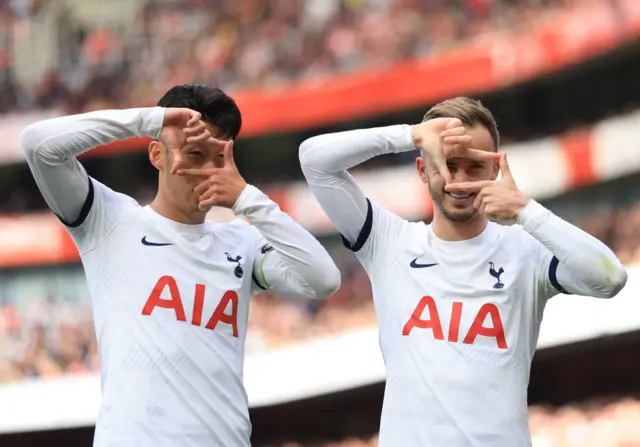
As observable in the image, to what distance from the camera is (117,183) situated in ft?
62.9

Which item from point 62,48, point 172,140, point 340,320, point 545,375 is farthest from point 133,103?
point 172,140

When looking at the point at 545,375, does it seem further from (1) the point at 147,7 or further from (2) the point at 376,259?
(1) the point at 147,7

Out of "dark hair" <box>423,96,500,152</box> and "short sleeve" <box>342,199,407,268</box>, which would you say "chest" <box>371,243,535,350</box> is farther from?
"dark hair" <box>423,96,500,152</box>

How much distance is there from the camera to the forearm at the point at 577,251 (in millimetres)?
3547

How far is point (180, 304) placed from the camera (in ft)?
12.4

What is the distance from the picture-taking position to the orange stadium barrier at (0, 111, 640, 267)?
1410 cm

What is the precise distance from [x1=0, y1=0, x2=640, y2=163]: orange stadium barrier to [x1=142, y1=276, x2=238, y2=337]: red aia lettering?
33.9 ft

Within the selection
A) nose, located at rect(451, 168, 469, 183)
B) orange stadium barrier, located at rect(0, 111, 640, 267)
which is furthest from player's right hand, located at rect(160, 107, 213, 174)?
orange stadium barrier, located at rect(0, 111, 640, 267)

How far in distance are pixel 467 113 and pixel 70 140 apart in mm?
1373

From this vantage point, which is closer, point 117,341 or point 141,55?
point 117,341

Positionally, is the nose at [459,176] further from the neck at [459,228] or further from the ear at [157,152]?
the ear at [157,152]

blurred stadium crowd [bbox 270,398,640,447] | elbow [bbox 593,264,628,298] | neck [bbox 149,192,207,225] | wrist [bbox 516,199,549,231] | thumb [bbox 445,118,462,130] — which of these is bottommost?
blurred stadium crowd [bbox 270,398,640,447]

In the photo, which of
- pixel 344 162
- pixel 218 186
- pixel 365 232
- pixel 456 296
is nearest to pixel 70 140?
pixel 218 186

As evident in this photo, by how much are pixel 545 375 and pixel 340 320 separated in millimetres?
2666
